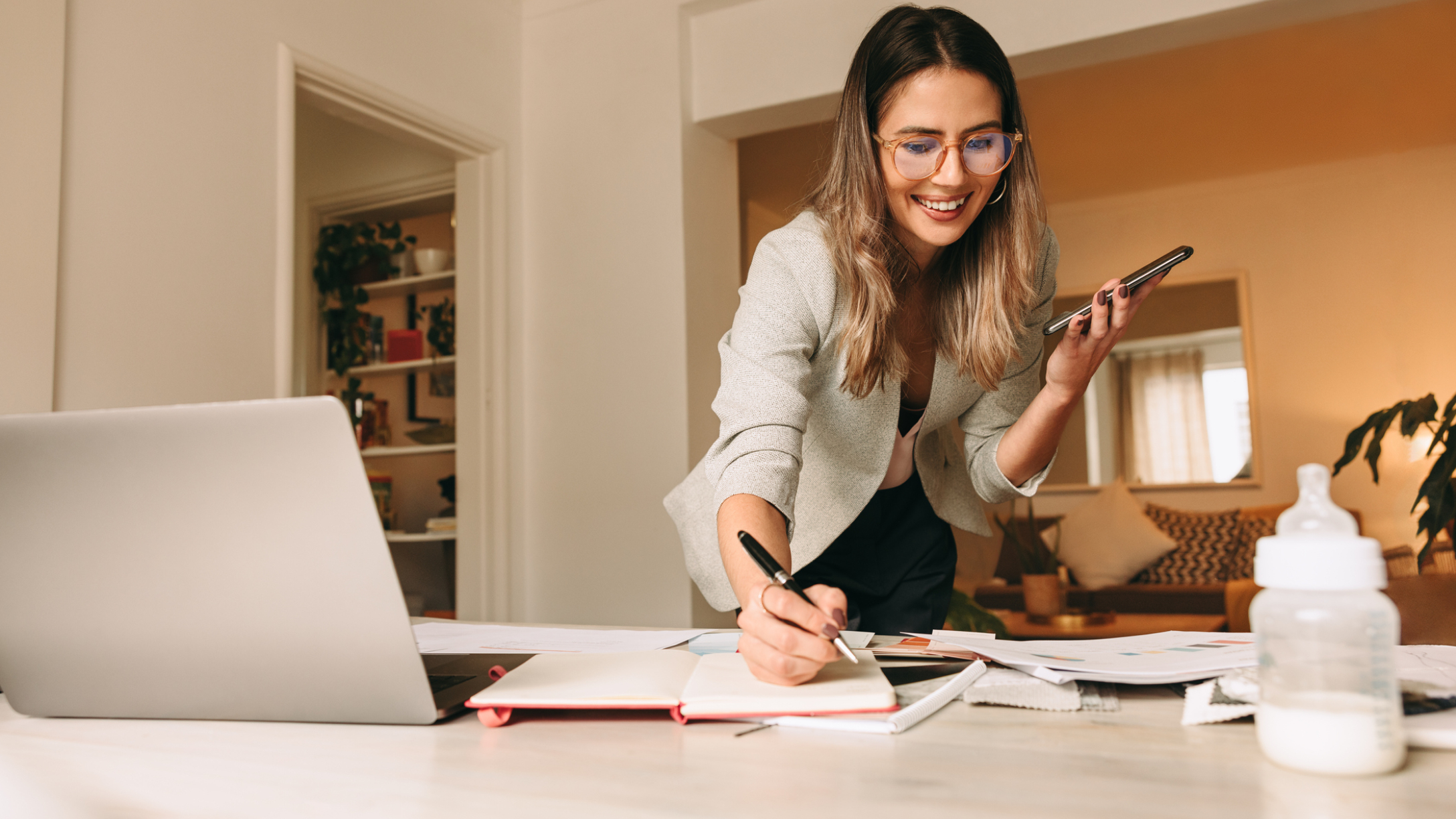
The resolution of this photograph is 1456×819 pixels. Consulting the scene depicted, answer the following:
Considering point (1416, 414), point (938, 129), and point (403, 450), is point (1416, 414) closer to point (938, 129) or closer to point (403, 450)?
point (938, 129)

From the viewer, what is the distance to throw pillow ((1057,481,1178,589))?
4.88 meters

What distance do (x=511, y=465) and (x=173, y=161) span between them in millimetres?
1410

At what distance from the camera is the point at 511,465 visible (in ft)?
10.6

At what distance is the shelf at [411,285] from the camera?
13.0 feet

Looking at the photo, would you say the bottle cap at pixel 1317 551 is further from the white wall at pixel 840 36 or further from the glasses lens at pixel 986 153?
the white wall at pixel 840 36

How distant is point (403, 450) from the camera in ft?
12.4

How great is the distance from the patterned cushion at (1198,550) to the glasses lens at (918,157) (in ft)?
14.2

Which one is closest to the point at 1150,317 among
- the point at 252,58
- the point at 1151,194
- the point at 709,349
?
the point at 1151,194

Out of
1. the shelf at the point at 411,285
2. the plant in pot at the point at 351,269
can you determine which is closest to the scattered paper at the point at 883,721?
the shelf at the point at 411,285

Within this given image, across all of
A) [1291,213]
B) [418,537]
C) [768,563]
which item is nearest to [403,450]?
[418,537]

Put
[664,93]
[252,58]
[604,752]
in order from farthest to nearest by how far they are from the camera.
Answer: [664,93], [252,58], [604,752]

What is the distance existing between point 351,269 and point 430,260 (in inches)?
17.1

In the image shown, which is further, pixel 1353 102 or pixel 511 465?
pixel 1353 102

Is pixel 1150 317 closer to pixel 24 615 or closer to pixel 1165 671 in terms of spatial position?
pixel 1165 671
